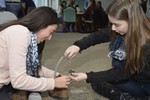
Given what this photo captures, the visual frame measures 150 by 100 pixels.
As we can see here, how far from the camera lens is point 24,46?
1.42m

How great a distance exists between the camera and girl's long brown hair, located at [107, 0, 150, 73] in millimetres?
1492

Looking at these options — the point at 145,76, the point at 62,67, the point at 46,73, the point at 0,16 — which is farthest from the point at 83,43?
the point at 62,67

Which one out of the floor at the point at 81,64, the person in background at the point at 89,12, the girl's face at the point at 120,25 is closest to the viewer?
the girl's face at the point at 120,25

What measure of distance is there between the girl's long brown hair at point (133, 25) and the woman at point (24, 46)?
324 millimetres

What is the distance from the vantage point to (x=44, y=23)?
1471mm

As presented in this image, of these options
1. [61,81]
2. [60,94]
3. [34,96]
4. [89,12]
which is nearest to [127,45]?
→ [61,81]

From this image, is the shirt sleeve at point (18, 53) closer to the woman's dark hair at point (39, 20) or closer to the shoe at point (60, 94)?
the woman's dark hair at point (39, 20)

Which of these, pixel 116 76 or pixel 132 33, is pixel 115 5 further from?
pixel 116 76

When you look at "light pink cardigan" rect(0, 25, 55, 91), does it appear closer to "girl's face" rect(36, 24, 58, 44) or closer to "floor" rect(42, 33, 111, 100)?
"girl's face" rect(36, 24, 58, 44)

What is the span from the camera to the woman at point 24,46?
1416 millimetres

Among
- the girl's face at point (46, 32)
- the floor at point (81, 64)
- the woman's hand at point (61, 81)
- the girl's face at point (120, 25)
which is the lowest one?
the floor at point (81, 64)

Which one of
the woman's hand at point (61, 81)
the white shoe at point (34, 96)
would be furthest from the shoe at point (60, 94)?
the woman's hand at point (61, 81)

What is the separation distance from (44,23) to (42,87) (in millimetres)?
322

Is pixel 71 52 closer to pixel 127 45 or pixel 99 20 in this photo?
pixel 127 45
